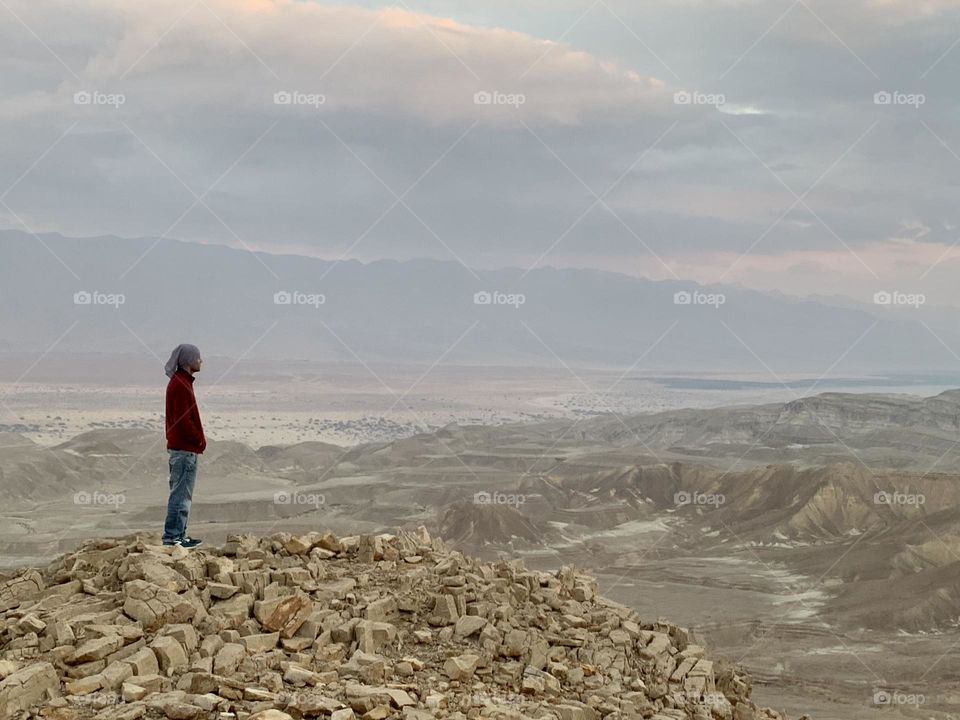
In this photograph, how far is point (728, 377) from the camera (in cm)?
16000

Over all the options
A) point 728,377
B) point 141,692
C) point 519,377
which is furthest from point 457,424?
point 141,692

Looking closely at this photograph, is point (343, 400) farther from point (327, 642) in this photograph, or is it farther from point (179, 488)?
point (327, 642)

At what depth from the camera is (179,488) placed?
34.3 ft

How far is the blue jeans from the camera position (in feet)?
34.5

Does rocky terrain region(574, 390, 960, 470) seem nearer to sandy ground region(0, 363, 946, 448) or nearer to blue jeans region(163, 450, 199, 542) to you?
sandy ground region(0, 363, 946, 448)

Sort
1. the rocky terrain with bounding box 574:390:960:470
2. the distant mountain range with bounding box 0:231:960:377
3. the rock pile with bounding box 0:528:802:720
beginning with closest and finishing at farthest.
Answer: the rock pile with bounding box 0:528:802:720 < the rocky terrain with bounding box 574:390:960:470 < the distant mountain range with bounding box 0:231:960:377

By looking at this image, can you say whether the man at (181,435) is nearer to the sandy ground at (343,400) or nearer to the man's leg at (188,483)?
the man's leg at (188,483)

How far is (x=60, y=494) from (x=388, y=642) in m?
55.1

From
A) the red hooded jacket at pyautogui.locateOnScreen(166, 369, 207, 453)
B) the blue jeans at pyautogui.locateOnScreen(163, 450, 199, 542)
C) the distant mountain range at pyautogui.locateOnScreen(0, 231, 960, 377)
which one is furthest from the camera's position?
the distant mountain range at pyautogui.locateOnScreen(0, 231, 960, 377)

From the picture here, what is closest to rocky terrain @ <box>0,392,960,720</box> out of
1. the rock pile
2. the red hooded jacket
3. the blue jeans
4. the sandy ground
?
the sandy ground

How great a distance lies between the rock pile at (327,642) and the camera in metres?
7.57

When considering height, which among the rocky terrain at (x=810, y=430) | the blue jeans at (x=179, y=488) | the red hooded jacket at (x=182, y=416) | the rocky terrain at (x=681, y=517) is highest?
the rocky terrain at (x=810, y=430)

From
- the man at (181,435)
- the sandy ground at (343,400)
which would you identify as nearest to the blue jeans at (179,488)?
the man at (181,435)

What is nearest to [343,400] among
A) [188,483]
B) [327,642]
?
[188,483]
